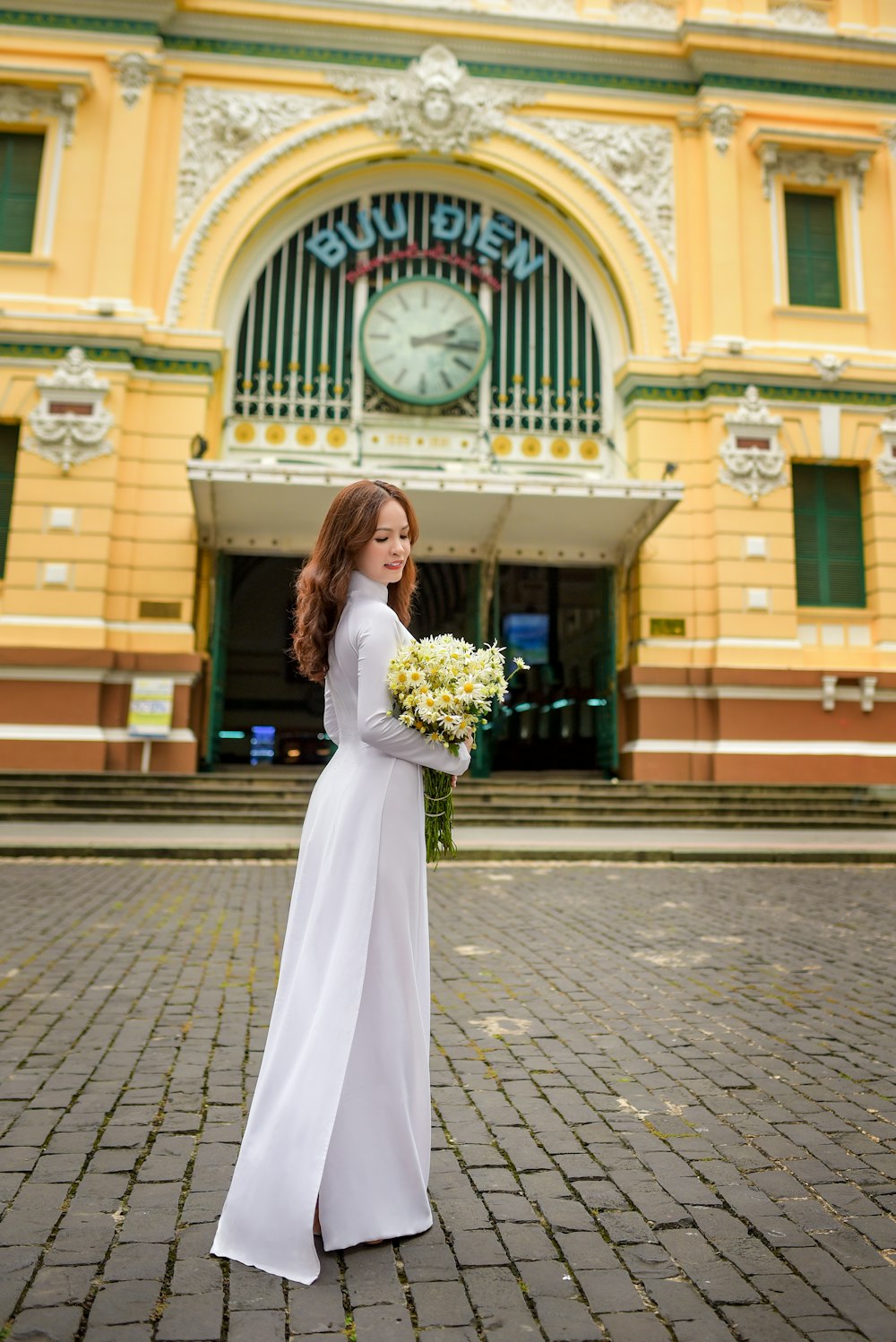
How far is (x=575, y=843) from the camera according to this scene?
1134cm

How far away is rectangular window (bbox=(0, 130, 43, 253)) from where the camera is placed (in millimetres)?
16438

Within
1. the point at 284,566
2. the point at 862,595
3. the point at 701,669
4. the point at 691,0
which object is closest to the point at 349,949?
the point at 701,669

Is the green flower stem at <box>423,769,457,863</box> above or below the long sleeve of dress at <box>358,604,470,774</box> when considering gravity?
below

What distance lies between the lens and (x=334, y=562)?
286 centimetres

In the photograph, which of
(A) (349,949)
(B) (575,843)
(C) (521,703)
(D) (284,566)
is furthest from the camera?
(D) (284,566)

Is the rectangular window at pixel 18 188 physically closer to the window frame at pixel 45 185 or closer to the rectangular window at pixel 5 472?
the window frame at pixel 45 185

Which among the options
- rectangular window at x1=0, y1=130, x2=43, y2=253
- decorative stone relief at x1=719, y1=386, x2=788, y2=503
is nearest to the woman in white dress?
decorative stone relief at x1=719, y1=386, x2=788, y2=503

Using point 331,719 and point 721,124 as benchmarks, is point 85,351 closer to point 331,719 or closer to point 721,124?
point 721,124

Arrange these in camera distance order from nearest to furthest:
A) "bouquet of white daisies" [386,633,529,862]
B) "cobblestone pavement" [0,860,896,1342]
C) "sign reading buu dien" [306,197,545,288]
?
1. "cobblestone pavement" [0,860,896,1342]
2. "bouquet of white daisies" [386,633,529,862]
3. "sign reading buu dien" [306,197,545,288]

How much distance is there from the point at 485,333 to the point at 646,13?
6.90 metres

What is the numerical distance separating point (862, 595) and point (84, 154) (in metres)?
15.4

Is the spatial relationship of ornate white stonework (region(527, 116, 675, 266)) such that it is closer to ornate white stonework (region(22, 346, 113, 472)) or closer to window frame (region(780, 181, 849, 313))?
window frame (region(780, 181, 849, 313))

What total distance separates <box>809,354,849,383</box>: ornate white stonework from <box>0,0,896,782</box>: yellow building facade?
8 cm

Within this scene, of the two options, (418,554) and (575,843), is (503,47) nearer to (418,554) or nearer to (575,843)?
(418,554)
